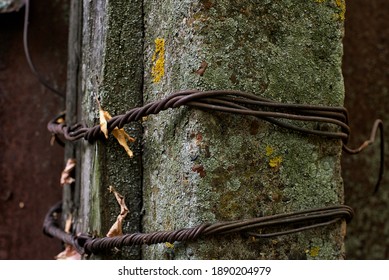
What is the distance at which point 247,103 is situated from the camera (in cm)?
102

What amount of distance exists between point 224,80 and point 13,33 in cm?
93

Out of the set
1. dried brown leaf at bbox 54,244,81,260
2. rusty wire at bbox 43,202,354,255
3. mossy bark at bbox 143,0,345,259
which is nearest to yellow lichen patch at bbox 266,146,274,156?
mossy bark at bbox 143,0,345,259

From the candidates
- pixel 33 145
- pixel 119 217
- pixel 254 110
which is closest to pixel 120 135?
pixel 119 217

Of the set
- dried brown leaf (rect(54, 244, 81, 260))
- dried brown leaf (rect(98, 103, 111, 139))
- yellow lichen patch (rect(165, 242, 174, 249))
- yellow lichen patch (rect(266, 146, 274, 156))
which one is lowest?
dried brown leaf (rect(54, 244, 81, 260))

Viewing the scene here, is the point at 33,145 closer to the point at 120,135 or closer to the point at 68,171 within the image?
the point at 68,171

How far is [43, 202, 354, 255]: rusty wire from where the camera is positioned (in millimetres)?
981

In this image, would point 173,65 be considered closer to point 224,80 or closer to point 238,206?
point 224,80

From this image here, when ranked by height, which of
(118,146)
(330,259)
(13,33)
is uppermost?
(13,33)

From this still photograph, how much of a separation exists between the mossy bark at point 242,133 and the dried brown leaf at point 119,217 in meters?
0.05

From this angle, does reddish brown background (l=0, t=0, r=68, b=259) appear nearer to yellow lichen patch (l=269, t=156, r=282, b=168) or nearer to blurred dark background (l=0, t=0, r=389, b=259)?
blurred dark background (l=0, t=0, r=389, b=259)

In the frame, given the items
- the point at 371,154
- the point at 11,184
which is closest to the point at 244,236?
the point at 11,184

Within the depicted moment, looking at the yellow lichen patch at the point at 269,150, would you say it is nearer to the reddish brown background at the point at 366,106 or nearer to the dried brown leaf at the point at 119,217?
the dried brown leaf at the point at 119,217

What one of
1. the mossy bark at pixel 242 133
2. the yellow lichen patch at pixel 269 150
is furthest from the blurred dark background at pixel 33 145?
the yellow lichen patch at pixel 269 150

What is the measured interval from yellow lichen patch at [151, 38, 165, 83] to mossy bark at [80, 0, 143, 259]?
5 centimetres
